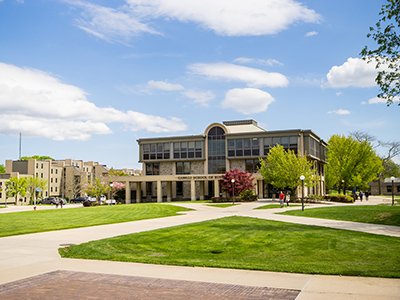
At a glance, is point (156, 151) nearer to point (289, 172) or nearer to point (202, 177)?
point (202, 177)

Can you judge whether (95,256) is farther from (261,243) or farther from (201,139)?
(201,139)

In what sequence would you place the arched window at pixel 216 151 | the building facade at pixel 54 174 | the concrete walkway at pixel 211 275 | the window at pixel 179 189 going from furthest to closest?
the building facade at pixel 54 174 < the window at pixel 179 189 < the arched window at pixel 216 151 < the concrete walkway at pixel 211 275

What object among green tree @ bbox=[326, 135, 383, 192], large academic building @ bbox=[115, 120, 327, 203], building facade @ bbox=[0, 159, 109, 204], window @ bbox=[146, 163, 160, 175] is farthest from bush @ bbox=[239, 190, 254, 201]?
building facade @ bbox=[0, 159, 109, 204]

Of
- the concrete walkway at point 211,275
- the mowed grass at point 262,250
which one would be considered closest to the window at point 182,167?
the mowed grass at point 262,250

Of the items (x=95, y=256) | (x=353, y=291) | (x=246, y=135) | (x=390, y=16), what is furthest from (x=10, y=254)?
(x=246, y=135)

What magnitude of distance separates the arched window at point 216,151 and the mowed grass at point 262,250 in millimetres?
48825

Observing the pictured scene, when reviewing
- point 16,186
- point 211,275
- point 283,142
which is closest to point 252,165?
point 283,142

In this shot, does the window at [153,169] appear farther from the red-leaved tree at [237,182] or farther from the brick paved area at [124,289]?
the brick paved area at [124,289]

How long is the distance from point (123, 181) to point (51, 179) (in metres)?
50.9

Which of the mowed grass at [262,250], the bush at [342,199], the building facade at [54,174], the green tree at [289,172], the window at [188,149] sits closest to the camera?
the mowed grass at [262,250]

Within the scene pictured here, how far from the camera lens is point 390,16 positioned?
19.4 m

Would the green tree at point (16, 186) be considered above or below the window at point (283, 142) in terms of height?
below

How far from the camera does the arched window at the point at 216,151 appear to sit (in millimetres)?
66750

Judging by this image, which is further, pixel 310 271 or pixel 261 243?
pixel 261 243
